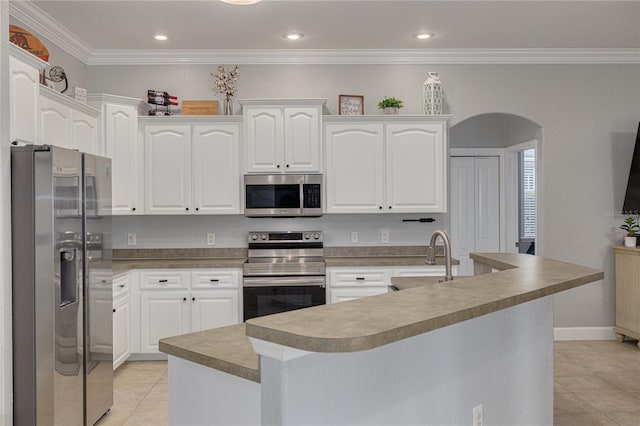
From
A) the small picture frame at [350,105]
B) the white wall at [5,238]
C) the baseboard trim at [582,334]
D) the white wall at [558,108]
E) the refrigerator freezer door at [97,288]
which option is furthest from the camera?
the baseboard trim at [582,334]

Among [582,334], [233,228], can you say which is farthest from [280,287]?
[582,334]

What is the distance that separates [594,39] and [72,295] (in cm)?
468

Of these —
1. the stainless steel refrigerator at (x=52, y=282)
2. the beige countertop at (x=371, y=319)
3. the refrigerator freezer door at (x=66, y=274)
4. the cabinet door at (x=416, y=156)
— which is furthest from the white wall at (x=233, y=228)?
the beige countertop at (x=371, y=319)

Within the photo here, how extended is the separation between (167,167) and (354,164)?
1671mm

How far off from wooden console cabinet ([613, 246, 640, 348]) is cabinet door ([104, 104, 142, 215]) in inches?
177

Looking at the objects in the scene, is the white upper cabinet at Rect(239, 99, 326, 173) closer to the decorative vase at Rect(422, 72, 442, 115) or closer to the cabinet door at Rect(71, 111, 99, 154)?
the decorative vase at Rect(422, 72, 442, 115)

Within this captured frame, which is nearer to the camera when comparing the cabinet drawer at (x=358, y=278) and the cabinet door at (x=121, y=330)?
the cabinet door at (x=121, y=330)

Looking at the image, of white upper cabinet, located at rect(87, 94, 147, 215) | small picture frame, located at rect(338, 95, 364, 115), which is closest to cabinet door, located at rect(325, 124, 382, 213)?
small picture frame, located at rect(338, 95, 364, 115)

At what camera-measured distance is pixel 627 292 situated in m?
5.03

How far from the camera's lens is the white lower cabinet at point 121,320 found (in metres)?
4.26

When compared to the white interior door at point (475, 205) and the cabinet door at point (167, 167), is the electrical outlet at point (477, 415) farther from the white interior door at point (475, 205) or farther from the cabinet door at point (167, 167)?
the white interior door at point (475, 205)

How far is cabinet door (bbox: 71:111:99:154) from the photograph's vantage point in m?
3.98

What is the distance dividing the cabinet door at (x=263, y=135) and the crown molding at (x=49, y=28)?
158 cm

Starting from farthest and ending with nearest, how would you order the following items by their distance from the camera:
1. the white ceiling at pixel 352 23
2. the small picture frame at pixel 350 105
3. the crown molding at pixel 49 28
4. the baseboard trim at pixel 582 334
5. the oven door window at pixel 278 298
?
the baseboard trim at pixel 582 334
the small picture frame at pixel 350 105
the oven door window at pixel 278 298
the white ceiling at pixel 352 23
the crown molding at pixel 49 28
